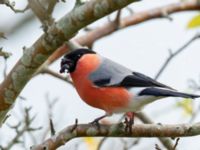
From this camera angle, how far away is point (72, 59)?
2703 millimetres

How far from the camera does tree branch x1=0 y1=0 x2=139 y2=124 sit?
183 cm

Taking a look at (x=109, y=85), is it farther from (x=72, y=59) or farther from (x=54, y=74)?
(x=54, y=74)

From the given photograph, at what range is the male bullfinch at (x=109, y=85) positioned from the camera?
8.11 feet

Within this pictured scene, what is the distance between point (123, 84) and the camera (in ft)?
8.45

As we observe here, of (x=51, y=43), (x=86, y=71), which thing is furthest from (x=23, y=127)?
(x=51, y=43)

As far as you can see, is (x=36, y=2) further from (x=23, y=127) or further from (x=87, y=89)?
(x=23, y=127)

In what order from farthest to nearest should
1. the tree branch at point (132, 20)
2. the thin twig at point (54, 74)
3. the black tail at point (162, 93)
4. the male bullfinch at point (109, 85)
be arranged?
the tree branch at point (132, 20), the thin twig at point (54, 74), the male bullfinch at point (109, 85), the black tail at point (162, 93)

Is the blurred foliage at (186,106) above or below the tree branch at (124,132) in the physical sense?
above

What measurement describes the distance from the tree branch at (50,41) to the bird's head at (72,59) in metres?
0.64

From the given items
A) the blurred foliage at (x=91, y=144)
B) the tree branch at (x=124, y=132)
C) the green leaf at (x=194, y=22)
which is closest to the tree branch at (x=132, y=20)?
the blurred foliage at (x=91, y=144)

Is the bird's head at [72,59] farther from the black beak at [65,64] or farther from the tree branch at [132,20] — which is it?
the tree branch at [132,20]

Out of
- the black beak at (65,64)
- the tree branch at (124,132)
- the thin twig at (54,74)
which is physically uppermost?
the thin twig at (54,74)

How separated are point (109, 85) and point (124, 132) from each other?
480 millimetres

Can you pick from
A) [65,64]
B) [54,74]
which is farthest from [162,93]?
[54,74]
